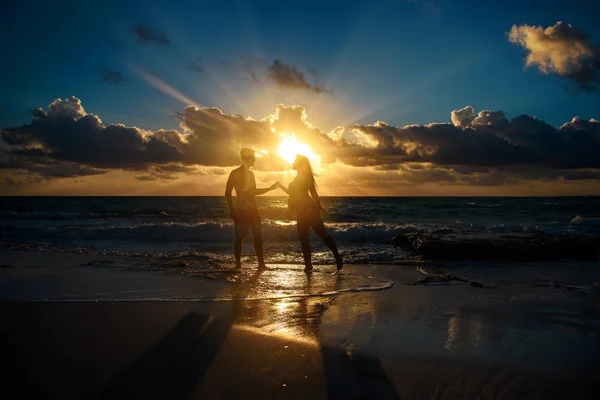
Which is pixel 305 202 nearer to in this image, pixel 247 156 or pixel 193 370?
pixel 247 156

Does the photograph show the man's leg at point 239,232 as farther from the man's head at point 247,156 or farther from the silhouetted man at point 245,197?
the man's head at point 247,156

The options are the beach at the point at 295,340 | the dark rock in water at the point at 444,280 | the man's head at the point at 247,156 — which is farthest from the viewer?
the man's head at the point at 247,156

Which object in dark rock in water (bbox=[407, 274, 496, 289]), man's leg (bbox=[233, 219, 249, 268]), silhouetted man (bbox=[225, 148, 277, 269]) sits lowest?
dark rock in water (bbox=[407, 274, 496, 289])

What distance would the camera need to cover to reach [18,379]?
2.38 metres

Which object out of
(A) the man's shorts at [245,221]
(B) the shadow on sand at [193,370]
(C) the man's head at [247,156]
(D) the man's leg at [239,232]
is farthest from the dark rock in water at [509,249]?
(B) the shadow on sand at [193,370]

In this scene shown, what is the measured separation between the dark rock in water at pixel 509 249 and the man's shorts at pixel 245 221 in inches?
174

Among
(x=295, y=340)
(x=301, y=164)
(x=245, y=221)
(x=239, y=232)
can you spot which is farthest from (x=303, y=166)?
(x=295, y=340)

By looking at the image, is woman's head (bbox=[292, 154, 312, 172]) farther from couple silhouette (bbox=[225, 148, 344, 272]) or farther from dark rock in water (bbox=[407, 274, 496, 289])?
dark rock in water (bbox=[407, 274, 496, 289])

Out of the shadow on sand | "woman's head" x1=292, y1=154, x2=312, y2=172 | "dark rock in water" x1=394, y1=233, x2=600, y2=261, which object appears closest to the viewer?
the shadow on sand

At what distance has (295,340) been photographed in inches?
129

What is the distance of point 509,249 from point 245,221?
632cm

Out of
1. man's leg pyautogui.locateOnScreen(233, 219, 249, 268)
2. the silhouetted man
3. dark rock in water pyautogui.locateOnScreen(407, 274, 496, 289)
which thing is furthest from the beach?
the silhouetted man

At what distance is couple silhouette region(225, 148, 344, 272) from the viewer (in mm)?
7707

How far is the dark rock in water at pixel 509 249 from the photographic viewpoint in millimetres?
9469
